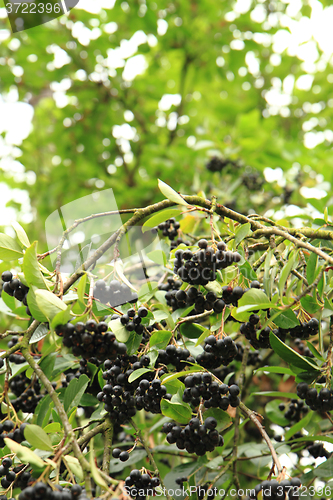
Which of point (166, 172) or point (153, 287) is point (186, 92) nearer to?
point (166, 172)

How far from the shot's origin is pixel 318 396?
121cm

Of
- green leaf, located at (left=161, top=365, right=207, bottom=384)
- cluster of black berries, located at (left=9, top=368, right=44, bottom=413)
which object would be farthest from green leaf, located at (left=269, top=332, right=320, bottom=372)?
cluster of black berries, located at (left=9, top=368, right=44, bottom=413)

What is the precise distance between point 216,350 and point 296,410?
34.6 inches

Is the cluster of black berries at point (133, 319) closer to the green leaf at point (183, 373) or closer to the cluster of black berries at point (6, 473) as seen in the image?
the green leaf at point (183, 373)

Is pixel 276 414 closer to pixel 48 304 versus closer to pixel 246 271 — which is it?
pixel 246 271

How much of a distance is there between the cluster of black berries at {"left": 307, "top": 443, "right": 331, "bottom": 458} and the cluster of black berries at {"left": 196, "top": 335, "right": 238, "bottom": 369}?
2.51ft

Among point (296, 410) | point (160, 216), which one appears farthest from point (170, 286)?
point (296, 410)

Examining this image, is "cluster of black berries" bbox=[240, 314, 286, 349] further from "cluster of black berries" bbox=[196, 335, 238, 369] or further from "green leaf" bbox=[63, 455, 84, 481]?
"green leaf" bbox=[63, 455, 84, 481]

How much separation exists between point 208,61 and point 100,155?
1.47m

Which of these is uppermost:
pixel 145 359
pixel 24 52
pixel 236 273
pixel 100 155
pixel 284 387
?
pixel 24 52

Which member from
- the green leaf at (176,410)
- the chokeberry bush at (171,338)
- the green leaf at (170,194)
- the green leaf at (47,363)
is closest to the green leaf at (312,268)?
the chokeberry bush at (171,338)

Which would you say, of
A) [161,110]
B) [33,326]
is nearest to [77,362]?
[33,326]

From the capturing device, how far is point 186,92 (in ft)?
13.6

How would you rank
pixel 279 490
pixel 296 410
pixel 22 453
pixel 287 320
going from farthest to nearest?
1. pixel 296 410
2. pixel 287 320
3. pixel 279 490
4. pixel 22 453
